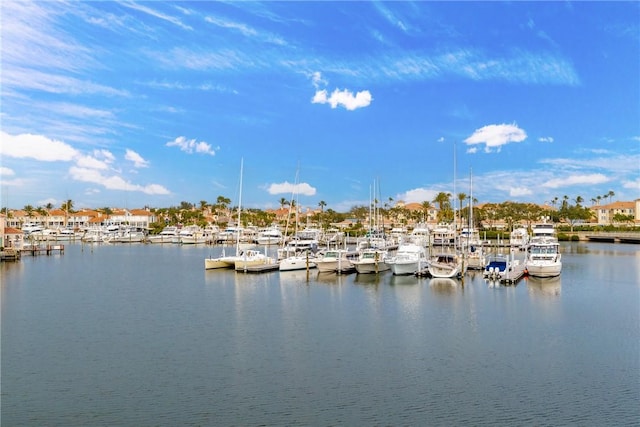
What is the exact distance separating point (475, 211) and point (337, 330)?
5439 inches

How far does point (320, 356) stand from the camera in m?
25.0

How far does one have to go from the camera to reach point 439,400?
1969 cm

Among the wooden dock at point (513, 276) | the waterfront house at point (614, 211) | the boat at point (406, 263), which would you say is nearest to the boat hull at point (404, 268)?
the boat at point (406, 263)

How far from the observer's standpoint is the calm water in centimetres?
1880

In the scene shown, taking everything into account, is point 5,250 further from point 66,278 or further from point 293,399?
point 293,399

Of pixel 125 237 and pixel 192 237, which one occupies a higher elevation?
pixel 125 237

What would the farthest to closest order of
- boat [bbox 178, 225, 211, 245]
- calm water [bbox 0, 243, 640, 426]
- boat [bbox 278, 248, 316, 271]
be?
boat [bbox 178, 225, 211, 245]
boat [bbox 278, 248, 316, 271]
calm water [bbox 0, 243, 640, 426]

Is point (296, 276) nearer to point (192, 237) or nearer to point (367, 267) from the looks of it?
point (367, 267)

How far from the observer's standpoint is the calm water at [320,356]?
18.8 m

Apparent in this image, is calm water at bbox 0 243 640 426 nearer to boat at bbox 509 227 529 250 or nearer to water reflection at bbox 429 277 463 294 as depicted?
water reflection at bbox 429 277 463 294

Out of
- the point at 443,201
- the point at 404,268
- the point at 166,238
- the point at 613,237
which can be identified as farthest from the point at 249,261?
the point at 443,201

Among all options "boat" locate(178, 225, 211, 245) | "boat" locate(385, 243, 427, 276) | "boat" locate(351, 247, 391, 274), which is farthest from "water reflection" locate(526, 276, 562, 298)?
"boat" locate(178, 225, 211, 245)

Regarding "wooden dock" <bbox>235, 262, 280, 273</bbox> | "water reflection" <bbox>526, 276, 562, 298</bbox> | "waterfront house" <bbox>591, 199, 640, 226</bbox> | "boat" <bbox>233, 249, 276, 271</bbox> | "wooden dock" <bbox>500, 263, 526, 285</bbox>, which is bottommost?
"water reflection" <bbox>526, 276, 562, 298</bbox>

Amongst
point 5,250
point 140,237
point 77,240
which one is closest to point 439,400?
point 5,250
